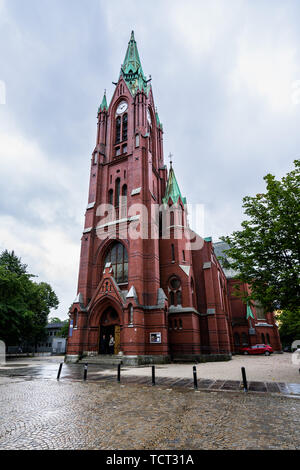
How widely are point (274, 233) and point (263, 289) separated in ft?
9.40

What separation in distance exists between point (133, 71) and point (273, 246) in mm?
38033

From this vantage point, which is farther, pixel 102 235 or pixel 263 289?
pixel 102 235

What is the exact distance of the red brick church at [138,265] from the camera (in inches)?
897

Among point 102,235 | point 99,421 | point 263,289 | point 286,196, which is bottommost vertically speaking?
point 99,421

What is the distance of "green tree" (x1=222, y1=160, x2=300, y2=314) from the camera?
1250cm

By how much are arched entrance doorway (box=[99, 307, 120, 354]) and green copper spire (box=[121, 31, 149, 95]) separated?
1103 inches

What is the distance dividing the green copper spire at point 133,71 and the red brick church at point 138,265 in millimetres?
729

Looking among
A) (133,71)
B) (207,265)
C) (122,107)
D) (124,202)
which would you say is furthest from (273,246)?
→ (133,71)

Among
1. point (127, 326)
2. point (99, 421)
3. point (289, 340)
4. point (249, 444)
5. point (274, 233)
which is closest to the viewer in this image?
point (249, 444)

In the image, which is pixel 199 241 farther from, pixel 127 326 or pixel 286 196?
pixel 286 196

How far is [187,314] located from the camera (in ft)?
80.3

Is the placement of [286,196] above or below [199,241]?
below
